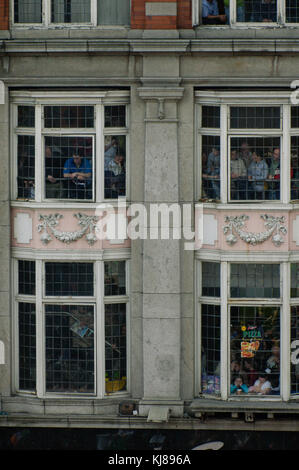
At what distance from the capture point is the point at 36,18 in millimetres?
20953

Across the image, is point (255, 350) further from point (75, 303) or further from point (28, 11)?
point (28, 11)

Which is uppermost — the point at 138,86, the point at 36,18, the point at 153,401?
the point at 36,18

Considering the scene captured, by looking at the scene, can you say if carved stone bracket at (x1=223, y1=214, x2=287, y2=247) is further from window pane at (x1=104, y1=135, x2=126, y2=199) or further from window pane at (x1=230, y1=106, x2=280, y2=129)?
window pane at (x1=104, y1=135, x2=126, y2=199)

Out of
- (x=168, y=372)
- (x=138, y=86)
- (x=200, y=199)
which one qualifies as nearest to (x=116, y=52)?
(x=138, y=86)

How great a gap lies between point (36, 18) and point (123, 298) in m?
5.83

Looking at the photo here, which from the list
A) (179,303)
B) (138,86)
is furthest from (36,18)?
(179,303)

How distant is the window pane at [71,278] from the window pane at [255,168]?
3281 mm

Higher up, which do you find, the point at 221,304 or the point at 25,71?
the point at 25,71

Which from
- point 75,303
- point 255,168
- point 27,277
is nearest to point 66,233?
point 27,277

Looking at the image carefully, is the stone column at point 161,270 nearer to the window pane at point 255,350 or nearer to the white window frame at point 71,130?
the white window frame at point 71,130

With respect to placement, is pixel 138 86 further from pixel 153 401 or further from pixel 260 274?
pixel 153 401

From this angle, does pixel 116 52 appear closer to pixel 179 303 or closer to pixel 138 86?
pixel 138 86

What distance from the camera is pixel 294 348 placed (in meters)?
21.0

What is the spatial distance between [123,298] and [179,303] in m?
1.17
